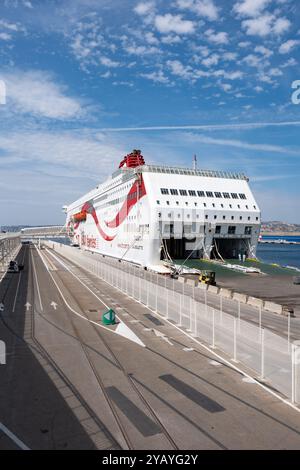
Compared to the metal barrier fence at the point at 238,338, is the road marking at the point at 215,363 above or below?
below

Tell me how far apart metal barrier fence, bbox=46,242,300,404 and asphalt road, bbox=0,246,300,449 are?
78 cm

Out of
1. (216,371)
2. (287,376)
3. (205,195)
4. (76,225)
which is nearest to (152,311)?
(216,371)

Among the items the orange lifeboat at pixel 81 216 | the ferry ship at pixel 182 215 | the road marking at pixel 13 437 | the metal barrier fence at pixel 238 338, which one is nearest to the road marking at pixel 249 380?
the metal barrier fence at pixel 238 338

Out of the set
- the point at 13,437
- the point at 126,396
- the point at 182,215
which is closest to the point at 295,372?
the point at 126,396

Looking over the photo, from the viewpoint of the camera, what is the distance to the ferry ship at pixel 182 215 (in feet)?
158

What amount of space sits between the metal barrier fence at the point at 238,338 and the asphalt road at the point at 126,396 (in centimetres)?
78

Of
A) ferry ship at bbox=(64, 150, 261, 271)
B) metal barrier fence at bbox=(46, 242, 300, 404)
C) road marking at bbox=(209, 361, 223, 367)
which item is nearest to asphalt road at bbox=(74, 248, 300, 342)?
metal barrier fence at bbox=(46, 242, 300, 404)

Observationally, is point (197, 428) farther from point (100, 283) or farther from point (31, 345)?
point (100, 283)

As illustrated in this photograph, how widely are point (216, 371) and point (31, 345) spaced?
882cm

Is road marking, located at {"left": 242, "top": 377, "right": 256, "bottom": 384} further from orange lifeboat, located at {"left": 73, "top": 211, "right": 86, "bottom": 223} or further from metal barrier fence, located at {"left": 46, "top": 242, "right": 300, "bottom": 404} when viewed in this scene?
orange lifeboat, located at {"left": 73, "top": 211, "right": 86, "bottom": 223}

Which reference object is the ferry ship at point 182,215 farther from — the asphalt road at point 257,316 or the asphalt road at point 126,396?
the asphalt road at point 126,396

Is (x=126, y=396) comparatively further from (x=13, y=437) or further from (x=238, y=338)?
(x=238, y=338)

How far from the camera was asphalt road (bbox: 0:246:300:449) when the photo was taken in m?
9.15
